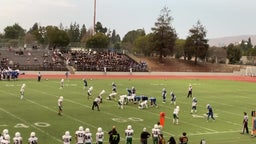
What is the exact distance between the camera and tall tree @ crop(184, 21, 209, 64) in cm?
8256

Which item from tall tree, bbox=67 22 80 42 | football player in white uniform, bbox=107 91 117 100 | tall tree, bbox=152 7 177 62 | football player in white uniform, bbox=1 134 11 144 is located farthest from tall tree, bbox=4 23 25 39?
football player in white uniform, bbox=1 134 11 144

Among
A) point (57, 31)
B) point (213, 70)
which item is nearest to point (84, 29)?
point (57, 31)

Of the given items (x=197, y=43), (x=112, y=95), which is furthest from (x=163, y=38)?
(x=112, y=95)

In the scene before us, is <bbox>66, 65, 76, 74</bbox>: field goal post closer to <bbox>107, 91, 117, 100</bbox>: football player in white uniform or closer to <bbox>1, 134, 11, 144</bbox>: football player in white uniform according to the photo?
<bbox>107, 91, 117, 100</bbox>: football player in white uniform

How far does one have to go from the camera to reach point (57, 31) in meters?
85.8

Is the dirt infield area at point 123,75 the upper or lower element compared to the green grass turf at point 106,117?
upper

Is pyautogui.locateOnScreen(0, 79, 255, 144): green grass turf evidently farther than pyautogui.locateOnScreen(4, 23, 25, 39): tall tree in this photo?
No

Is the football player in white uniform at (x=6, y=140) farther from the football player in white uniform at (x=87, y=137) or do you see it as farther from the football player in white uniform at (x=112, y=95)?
the football player in white uniform at (x=112, y=95)

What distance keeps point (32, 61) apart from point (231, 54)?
54.2m

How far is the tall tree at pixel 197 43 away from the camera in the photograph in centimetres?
8256

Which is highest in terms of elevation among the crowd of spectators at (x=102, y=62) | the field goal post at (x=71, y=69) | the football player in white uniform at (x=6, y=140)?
the crowd of spectators at (x=102, y=62)

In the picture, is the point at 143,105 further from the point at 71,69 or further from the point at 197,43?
the point at 197,43

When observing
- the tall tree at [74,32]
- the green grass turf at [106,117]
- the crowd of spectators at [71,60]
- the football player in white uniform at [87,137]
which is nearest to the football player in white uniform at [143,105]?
the green grass turf at [106,117]

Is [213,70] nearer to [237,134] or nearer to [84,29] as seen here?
[237,134]
